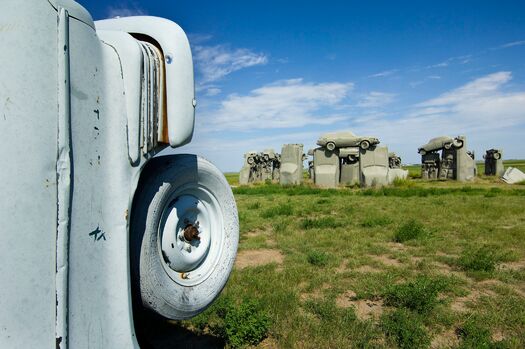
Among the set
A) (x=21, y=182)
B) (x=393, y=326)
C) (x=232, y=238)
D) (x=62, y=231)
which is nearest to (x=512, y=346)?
(x=393, y=326)

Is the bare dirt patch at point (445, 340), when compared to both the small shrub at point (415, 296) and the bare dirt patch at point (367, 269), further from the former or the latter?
the bare dirt patch at point (367, 269)

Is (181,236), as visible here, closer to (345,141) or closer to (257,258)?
(257,258)

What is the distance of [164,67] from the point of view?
73.2 inches

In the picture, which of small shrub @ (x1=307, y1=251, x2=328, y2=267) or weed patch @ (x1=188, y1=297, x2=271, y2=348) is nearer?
weed patch @ (x1=188, y1=297, x2=271, y2=348)

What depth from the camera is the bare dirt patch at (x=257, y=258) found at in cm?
517

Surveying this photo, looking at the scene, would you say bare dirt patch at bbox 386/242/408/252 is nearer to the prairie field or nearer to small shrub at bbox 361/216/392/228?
the prairie field

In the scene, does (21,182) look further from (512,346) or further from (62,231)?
(512,346)

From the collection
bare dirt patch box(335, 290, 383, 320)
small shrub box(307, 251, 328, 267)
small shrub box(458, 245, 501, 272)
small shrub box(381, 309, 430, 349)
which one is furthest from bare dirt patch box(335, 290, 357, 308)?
small shrub box(458, 245, 501, 272)

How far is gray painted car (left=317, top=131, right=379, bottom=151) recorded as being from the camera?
59.2ft

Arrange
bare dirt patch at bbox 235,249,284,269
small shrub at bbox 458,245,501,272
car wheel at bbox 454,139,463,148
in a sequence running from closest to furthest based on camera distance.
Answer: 1. small shrub at bbox 458,245,501,272
2. bare dirt patch at bbox 235,249,284,269
3. car wheel at bbox 454,139,463,148

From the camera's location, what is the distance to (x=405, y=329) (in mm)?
2965

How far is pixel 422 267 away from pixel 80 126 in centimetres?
461

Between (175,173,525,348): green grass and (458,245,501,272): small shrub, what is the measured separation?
0.04ft

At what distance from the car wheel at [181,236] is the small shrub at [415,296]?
2105 mm
